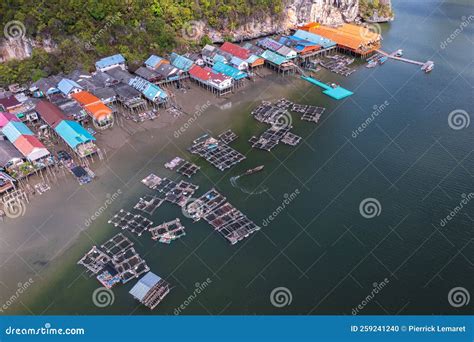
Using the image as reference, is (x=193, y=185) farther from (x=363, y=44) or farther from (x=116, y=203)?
(x=363, y=44)

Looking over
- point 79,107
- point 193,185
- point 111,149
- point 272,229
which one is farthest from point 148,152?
point 272,229

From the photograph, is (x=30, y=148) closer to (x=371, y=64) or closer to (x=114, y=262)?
(x=114, y=262)

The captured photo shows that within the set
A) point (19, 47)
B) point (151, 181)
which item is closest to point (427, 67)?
point (151, 181)

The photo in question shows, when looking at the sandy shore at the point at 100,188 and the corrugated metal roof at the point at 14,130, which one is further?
the corrugated metal roof at the point at 14,130

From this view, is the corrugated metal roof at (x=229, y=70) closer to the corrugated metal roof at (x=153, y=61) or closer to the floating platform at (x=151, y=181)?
the corrugated metal roof at (x=153, y=61)

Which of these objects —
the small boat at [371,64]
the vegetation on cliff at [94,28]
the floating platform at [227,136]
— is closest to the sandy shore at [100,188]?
the floating platform at [227,136]
